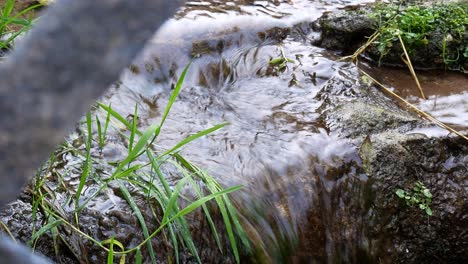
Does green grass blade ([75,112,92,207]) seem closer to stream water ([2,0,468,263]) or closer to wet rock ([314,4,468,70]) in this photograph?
stream water ([2,0,468,263])

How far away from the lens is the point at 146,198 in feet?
7.65

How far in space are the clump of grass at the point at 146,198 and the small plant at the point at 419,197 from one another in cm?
89

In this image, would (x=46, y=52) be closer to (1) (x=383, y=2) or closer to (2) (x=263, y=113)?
(2) (x=263, y=113)

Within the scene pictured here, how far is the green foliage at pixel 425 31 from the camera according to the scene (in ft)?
13.2

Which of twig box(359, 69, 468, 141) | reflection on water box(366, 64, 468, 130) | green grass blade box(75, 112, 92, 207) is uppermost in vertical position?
green grass blade box(75, 112, 92, 207)

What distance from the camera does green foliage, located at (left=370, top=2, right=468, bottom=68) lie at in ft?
13.2

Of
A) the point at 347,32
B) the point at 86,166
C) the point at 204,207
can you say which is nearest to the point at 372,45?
the point at 347,32

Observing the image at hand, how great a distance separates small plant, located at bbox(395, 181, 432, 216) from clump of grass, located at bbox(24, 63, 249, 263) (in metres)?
0.89

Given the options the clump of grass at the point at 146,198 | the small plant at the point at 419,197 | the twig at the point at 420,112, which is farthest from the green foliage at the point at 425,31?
the clump of grass at the point at 146,198

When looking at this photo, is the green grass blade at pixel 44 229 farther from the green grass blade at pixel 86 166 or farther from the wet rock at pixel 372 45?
the wet rock at pixel 372 45

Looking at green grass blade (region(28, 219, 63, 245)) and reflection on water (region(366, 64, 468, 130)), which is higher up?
green grass blade (region(28, 219, 63, 245))

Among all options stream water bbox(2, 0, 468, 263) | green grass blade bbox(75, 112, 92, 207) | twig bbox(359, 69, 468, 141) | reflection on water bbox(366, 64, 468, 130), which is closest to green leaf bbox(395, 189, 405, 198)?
stream water bbox(2, 0, 468, 263)

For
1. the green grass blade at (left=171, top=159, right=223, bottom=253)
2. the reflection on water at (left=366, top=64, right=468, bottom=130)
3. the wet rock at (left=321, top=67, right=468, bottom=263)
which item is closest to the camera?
the green grass blade at (left=171, top=159, right=223, bottom=253)

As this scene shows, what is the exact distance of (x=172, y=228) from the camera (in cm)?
228
